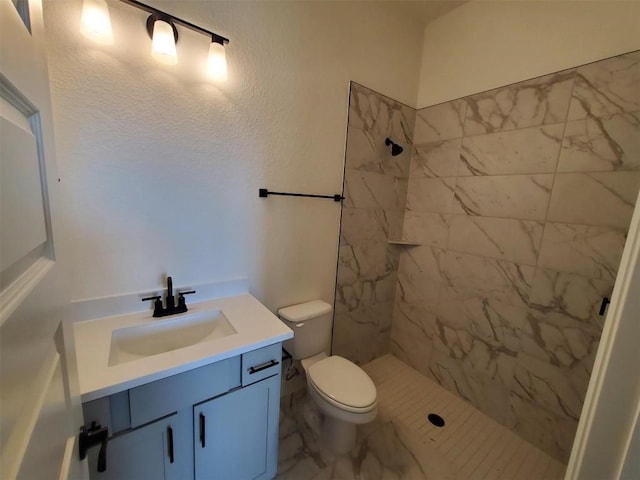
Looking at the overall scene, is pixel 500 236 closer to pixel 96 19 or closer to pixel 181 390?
pixel 181 390

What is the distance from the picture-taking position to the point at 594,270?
138cm

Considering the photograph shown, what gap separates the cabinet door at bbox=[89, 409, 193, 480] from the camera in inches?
33.6

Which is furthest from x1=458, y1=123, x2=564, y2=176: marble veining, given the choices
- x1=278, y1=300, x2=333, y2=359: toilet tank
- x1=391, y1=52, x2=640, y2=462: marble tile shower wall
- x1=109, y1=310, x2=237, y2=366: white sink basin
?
x1=109, y1=310, x2=237, y2=366: white sink basin

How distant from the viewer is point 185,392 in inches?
37.4

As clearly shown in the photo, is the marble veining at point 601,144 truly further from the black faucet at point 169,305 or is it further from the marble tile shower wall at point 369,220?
the black faucet at point 169,305

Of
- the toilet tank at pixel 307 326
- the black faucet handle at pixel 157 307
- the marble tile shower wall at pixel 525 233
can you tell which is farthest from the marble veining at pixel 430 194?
the black faucet handle at pixel 157 307

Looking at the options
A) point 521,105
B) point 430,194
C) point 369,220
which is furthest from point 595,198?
point 369,220

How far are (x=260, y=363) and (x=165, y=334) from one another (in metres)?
0.49

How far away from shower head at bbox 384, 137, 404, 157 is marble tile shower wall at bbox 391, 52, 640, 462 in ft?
1.09

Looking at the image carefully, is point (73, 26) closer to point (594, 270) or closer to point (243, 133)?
point (243, 133)

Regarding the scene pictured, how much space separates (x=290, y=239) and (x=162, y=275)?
738mm

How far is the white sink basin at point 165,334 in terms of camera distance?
111 centimetres

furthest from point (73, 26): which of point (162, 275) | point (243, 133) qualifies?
point (162, 275)

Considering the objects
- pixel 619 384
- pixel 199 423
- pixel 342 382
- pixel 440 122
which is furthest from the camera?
pixel 440 122
